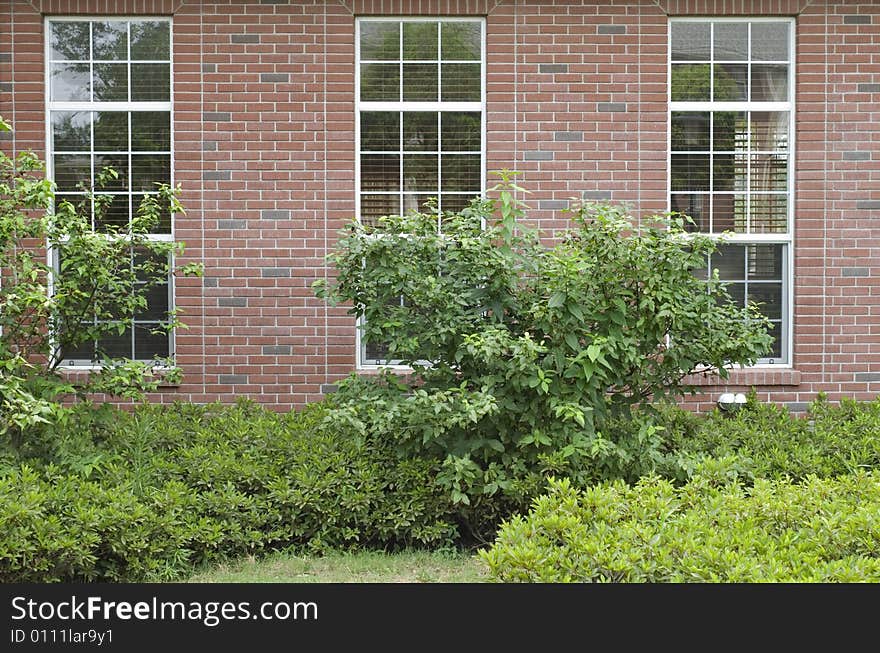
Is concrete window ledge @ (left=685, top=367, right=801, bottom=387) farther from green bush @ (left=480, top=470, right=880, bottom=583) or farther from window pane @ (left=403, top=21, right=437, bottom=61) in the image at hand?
window pane @ (left=403, top=21, right=437, bottom=61)

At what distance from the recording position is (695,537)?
430 centimetres

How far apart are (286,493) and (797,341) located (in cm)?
478

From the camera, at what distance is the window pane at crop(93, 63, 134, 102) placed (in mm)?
7836

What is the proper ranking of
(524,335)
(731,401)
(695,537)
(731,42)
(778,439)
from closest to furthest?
(695,537)
(524,335)
(778,439)
(731,401)
(731,42)

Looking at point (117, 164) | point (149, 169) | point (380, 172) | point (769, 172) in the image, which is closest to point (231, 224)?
point (149, 169)

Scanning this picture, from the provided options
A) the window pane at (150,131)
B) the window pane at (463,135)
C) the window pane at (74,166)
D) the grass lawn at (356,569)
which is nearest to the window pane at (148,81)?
the window pane at (150,131)

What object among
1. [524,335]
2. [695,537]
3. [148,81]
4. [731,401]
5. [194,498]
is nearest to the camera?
[695,537]

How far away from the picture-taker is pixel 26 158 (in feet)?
19.7

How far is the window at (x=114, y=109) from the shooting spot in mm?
7832

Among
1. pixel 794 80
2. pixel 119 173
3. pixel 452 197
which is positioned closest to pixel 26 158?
pixel 119 173

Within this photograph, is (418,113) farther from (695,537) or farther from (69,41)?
(695,537)

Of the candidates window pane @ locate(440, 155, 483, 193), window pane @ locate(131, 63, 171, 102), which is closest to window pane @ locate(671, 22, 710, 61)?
window pane @ locate(440, 155, 483, 193)

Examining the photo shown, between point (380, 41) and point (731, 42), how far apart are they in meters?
3.16

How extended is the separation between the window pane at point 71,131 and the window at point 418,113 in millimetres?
2414
